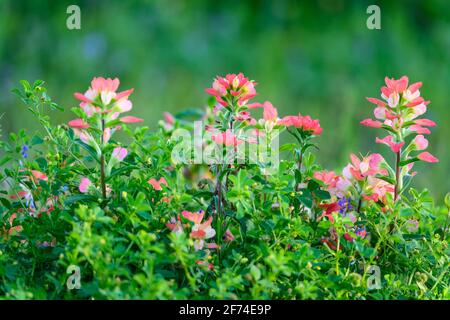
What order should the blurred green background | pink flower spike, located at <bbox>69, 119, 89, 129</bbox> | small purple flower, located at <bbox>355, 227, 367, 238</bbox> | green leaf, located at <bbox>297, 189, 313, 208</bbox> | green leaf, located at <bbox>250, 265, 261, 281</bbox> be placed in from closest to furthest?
green leaf, located at <bbox>250, 265, 261, 281</bbox> → pink flower spike, located at <bbox>69, 119, 89, 129</bbox> → green leaf, located at <bbox>297, 189, 313, 208</bbox> → small purple flower, located at <bbox>355, 227, 367, 238</bbox> → the blurred green background

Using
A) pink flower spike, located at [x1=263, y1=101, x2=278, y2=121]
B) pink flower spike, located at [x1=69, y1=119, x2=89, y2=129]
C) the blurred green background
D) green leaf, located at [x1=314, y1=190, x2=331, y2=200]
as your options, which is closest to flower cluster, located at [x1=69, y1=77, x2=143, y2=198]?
pink flower spike, located at [x1=69, y1=119, x2=89, y2=129]

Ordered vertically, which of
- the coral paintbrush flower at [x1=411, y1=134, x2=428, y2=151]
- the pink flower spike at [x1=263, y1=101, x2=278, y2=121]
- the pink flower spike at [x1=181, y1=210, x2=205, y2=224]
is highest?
the pink flower spike at [x1=263, y1=101, x2=278, y2=121]

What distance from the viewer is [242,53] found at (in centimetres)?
483

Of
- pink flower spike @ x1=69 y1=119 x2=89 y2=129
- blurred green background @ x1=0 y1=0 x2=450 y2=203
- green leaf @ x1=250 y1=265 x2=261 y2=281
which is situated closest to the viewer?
green leaf @ x1=250 y1=265 x2=261 y2=281

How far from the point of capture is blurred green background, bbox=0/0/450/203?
427 cm

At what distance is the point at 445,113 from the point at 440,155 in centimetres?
46

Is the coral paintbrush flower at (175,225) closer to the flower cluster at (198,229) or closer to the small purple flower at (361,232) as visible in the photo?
the flower cluster at (198,229)

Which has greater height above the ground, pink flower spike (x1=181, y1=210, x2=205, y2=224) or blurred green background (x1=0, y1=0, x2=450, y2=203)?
blurred green background (x1=0, y1=0, x2=450, y2=203)

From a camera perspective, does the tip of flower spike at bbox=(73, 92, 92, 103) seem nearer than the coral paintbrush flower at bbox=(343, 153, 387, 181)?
Yes

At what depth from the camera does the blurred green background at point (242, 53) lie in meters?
4.27

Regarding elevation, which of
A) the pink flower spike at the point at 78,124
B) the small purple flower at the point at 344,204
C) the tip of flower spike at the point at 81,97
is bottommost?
the small purple flower at the point at 344,204

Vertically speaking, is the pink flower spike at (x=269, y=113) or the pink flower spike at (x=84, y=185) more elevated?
the pink flower spike at (x=269, y=113)

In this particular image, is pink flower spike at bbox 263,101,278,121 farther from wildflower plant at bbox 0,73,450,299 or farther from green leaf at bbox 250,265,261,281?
green leaf at bbox 250,265,261,281

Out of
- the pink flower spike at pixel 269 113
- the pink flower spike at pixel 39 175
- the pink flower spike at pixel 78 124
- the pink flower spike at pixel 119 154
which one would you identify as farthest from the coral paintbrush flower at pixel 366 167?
the pink flower spike at pixel 39 175
